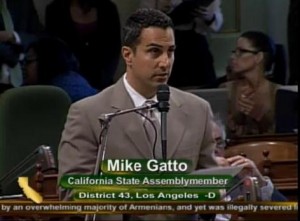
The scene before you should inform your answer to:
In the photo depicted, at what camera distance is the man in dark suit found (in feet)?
10.0

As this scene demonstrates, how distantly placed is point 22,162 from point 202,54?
691mm

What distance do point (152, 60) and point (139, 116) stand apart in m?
0.17

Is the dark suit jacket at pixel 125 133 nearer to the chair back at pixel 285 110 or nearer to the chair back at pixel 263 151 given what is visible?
the chair back at pixel 263 151

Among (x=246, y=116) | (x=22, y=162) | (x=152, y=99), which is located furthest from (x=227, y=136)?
(x=22, y=162)

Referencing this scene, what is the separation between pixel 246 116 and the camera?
3.53m

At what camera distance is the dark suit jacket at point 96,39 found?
11.1ft

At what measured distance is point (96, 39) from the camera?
11.4 feet

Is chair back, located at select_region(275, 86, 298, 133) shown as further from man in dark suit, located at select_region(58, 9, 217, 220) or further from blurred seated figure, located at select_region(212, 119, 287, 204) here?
man in dark suit, located at select_region(58, 9, 217, 220)

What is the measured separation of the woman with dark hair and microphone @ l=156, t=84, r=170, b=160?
1.45 ft

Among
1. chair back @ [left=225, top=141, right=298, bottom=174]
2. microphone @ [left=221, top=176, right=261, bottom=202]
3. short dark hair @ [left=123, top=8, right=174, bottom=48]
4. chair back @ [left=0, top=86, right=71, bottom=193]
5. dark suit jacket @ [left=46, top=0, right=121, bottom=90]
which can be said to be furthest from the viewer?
chair back @ [left=0, top=86, right=71, bottom=193]

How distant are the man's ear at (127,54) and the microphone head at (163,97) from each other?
0.63 feet

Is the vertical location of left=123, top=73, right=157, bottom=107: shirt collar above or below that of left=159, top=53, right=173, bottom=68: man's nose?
below

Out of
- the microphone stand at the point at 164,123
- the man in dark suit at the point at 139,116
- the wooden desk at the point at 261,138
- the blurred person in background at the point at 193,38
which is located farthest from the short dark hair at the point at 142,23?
the wooden desk at the point at 261,138

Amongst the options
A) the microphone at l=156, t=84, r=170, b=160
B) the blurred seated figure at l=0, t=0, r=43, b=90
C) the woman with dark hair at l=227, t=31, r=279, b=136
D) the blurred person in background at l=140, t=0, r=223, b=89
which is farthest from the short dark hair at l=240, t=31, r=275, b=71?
the blurred seated figure at l=0, t=0, r=43, b=90
